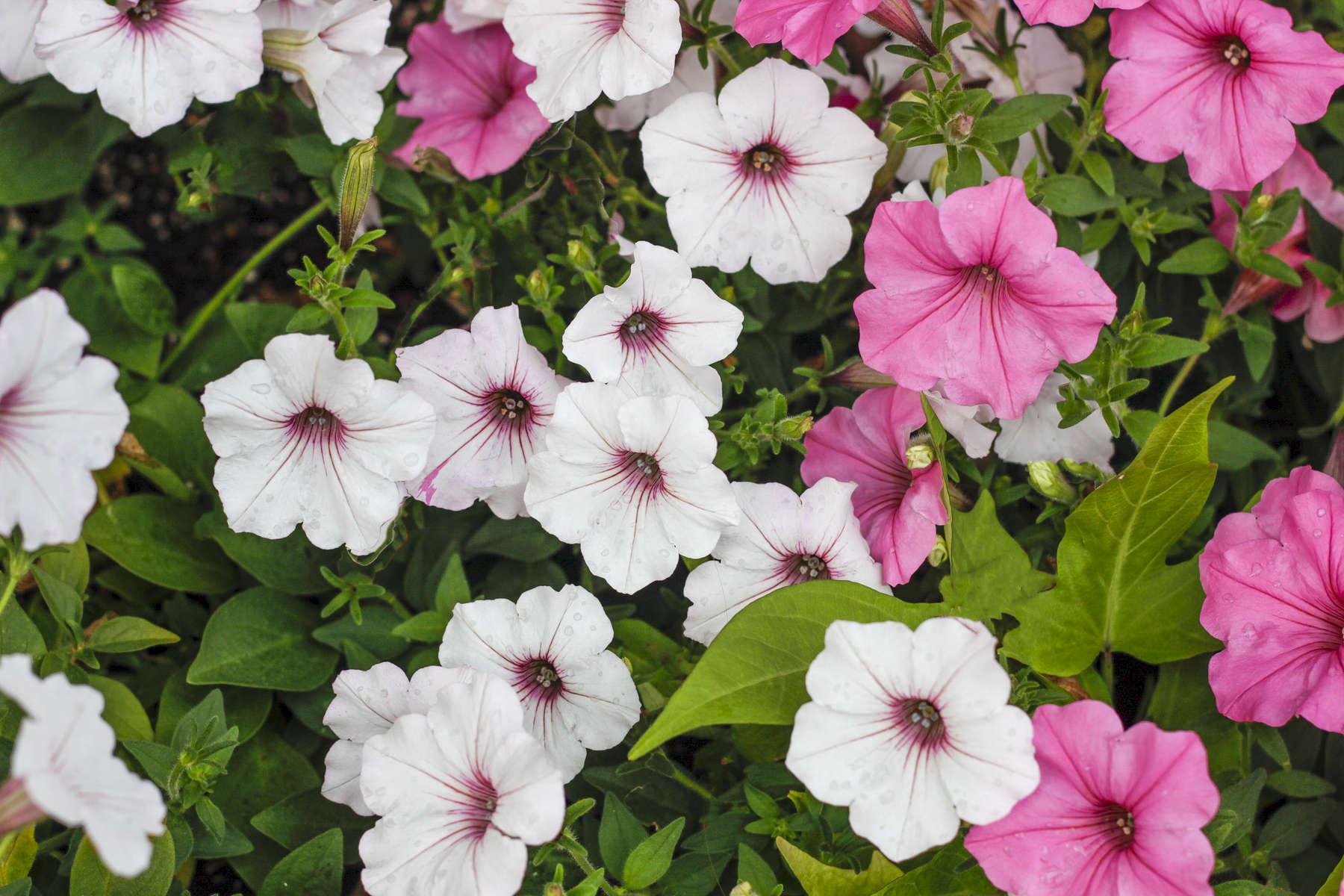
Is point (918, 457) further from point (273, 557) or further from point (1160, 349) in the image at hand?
point (273, 557)

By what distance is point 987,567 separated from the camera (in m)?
0.94

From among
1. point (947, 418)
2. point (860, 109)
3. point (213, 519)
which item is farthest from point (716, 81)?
point (213, 519)

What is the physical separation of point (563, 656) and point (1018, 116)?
1.96 feet

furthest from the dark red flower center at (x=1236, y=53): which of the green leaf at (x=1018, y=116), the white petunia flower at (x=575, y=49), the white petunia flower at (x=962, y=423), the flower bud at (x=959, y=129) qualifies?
the white petunia flower at (x=575, y=49)

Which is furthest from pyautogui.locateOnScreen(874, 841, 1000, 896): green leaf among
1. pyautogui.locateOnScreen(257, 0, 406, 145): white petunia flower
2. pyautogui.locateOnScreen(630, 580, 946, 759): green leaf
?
pyautogui.locateOnScreen(257, 0, 406, 145): white petunia flower

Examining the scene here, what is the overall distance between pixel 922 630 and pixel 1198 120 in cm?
54

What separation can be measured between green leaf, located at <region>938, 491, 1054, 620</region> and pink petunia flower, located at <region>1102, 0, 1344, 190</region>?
352 mm

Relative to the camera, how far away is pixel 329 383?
91cm

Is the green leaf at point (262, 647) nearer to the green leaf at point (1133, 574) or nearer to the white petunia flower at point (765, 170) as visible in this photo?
the white petunia flower at point (765, 170)

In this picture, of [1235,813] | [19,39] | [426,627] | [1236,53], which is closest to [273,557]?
[426,627]

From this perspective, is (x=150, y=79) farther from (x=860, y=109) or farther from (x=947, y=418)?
(x=947, y=418)

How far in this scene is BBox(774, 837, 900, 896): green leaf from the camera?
0.84 m

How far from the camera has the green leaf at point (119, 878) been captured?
0.87 meters

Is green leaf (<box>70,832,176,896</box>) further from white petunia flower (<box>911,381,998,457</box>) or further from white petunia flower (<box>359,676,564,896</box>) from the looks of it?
white petunia flower (<box>911,381,998,457</box>)
